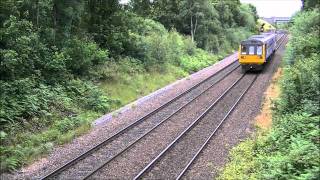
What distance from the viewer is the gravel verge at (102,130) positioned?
13.3 m

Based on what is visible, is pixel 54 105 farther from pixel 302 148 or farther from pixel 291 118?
pixel 302 148

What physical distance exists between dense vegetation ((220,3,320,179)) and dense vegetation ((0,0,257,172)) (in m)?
6.50

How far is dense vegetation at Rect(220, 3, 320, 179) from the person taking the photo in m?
10.4

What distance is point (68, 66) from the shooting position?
22219 millimetres

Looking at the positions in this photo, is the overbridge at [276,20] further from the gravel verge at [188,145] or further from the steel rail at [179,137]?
the gravel verge at [188,145]

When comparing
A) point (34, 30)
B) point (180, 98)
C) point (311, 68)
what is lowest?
point (180, 98)

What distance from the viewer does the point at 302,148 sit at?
35.5 ft

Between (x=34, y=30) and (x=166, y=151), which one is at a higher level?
(x=34, y=30)

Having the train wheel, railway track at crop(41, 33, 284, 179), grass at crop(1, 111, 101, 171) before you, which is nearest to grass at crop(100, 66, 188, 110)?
railway track at crop(41, 33, 284, 179)

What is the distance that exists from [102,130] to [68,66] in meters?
5.61

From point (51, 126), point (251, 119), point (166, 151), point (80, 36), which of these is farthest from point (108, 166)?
point (80, 36)

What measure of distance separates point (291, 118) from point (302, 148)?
3.49 meters

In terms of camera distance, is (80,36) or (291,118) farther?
(80,36)

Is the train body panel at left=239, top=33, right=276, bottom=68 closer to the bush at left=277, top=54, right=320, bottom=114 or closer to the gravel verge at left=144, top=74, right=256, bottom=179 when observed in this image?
the gravel verge at left=144, top=74, right=256, bottom=179
